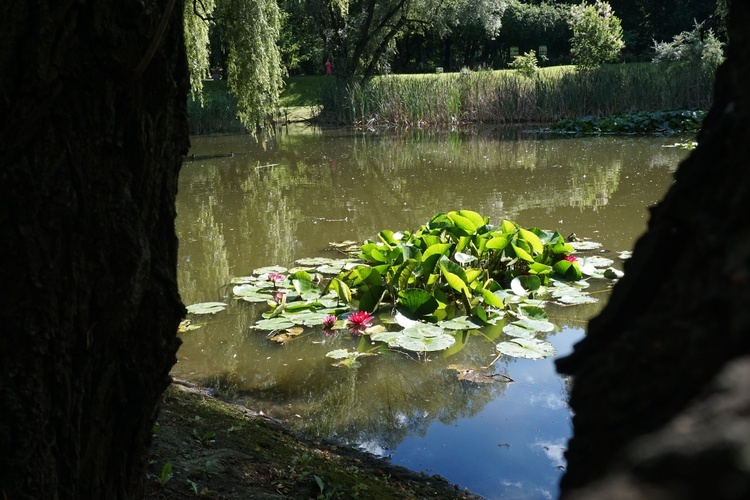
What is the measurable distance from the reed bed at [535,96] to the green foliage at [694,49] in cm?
112

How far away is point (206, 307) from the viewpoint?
16.8 feet

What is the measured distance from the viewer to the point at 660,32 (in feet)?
105

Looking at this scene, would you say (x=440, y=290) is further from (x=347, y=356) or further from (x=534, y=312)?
(x=347, y=356)

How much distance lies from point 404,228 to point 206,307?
9.57 ft

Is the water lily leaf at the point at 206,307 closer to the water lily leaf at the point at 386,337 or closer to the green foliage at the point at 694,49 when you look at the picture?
the water lily leaf at the point at 386,337

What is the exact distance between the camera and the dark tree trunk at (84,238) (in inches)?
46.4

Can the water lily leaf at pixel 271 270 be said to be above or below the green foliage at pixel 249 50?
below


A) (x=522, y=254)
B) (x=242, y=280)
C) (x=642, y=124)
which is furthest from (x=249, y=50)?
(x=522, y=254)

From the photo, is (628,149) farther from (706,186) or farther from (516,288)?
(706,186)

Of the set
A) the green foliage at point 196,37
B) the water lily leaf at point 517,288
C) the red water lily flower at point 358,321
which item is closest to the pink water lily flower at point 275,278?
the red water lily flower at point 358,321

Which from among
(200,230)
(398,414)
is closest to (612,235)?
(398,414)

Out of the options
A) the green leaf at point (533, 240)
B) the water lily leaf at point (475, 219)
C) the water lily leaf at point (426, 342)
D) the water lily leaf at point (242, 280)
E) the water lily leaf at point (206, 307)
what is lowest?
the water lily leaf at point (426, 342)

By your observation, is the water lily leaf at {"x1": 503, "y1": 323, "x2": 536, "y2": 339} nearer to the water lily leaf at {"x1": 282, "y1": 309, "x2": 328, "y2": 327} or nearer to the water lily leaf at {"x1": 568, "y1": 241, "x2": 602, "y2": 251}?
the water lily leaf at {"x1": 282, "y1": 309, "x2": 328, "y2": 327}

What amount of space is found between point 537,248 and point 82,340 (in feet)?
13.9
